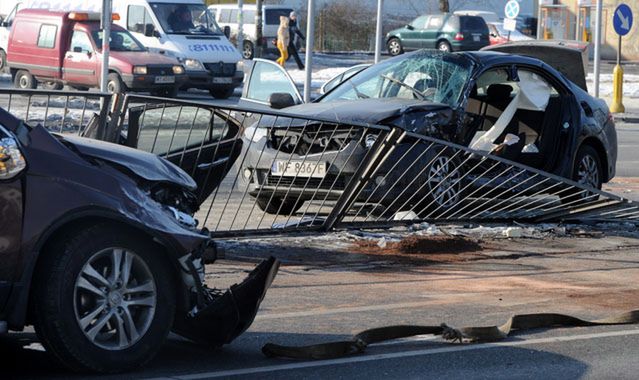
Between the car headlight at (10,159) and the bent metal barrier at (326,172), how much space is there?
3694mm

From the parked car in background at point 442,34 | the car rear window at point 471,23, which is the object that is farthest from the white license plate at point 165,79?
the car rear window at point 471,23

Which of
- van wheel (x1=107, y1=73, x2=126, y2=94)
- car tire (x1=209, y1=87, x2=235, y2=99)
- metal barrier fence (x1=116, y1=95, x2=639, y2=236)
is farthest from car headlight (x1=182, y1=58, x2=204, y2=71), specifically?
metal barrier fence (x1=116, y1=95, x2=639, y2=236)

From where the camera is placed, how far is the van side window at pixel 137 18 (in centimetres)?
3284

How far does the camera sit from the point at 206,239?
6500mm

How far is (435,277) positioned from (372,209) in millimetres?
2062

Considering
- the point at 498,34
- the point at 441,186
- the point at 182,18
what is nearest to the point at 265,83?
the point at 441,186

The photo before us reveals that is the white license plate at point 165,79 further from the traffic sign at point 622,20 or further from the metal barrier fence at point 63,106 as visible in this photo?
the metal barrier fence at point 63,106

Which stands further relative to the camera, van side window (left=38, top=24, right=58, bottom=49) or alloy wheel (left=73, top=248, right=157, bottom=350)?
van side window (left=38, top=24, right=58, bottom=49)

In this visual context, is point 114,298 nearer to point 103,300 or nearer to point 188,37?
point 103,300

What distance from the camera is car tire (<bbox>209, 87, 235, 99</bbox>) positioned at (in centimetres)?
3250

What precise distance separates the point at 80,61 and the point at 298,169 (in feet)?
62.8

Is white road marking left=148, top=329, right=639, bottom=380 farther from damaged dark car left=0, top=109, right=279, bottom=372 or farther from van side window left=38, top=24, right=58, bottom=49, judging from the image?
van side window left=38, top=24, right=58, bottom=49

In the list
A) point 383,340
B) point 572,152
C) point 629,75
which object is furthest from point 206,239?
point 629,75

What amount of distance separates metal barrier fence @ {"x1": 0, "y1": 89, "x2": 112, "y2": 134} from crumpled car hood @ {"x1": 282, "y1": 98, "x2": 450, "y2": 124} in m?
2.30
